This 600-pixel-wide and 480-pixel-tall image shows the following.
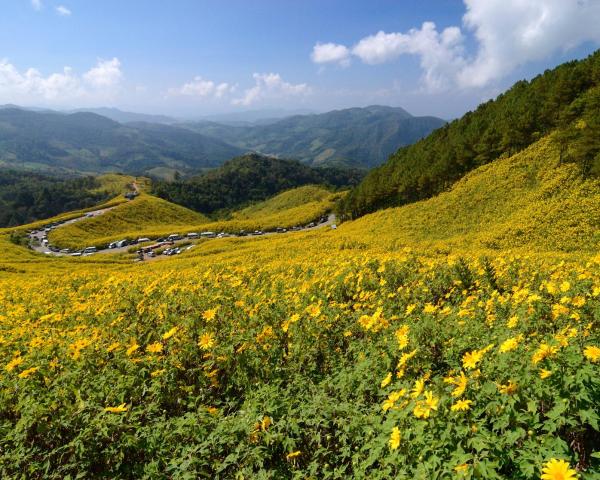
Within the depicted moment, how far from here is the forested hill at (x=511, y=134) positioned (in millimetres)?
35250

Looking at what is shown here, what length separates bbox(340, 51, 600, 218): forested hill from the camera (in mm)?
35250

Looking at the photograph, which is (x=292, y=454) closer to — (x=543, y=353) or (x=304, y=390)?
(x=304, y=390)

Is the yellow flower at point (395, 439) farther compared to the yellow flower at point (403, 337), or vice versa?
the yellow flower at point (403, 337)

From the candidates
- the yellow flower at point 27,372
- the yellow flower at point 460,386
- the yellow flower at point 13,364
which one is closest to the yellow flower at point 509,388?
the yellow flower at point 460,386

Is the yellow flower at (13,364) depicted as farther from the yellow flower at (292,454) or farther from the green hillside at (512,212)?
the green hillside at (512,212)

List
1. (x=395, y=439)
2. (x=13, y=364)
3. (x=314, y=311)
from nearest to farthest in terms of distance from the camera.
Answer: (x=395, y=439)
(x=13, y=364)
(x=314, y=311)

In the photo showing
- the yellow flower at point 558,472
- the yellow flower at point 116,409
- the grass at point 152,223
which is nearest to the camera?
the yellow flower at point 558,472

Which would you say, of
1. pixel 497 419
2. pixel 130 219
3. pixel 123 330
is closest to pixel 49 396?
pixel 123 330

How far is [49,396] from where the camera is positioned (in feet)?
16.6

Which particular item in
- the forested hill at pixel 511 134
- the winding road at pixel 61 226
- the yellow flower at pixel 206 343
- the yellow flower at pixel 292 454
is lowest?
the winding road at pixel 61 226

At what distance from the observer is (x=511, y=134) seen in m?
43.3

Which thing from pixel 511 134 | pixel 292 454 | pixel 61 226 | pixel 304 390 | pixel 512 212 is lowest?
pixel 61 226

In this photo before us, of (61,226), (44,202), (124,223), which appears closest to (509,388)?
(61,226)

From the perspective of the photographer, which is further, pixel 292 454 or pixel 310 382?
pixel 310 382
